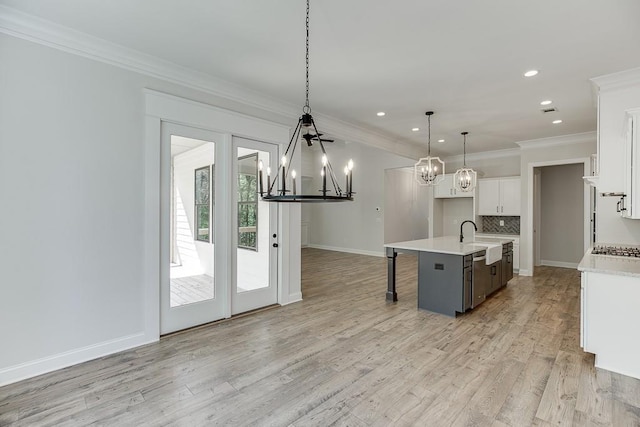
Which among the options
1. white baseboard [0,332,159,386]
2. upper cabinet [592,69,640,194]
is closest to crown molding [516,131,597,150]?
upper cabinet [592,69,640,194]

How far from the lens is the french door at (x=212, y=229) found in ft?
11.0

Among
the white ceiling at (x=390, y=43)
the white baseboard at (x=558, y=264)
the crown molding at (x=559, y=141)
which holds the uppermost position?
the white ceiling at (x=390, y=43)

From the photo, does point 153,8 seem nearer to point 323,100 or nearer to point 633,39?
point 323,100

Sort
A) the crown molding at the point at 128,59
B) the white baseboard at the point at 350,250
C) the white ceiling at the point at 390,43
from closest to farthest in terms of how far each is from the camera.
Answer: the white ceiling at the point at 390,43 → the crown molding at the point at 128,59 → the white baseboard at the point at 350,250

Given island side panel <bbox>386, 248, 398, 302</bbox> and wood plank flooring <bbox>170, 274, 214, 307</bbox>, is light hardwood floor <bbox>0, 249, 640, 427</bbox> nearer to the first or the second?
wood plank flooring <bbox>170, 274, 214, 307</bbox>

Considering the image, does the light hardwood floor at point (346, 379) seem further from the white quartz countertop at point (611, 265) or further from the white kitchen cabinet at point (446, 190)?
the white kitchen cabinet at point (446, 190)

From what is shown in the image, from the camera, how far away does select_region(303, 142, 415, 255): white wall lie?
8.97 meters

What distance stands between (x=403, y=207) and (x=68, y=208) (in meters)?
8.37

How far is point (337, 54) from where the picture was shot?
3020mm

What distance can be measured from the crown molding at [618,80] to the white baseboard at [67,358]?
5.45 metres

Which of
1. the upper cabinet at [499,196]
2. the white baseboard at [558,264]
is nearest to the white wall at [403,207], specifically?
the upper cabinet at [499,196]

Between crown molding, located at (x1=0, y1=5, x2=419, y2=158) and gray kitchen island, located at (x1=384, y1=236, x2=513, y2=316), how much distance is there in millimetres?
2552

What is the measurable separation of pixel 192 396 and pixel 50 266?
162 centimetres

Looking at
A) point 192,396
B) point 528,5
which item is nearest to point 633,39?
point 528,5
